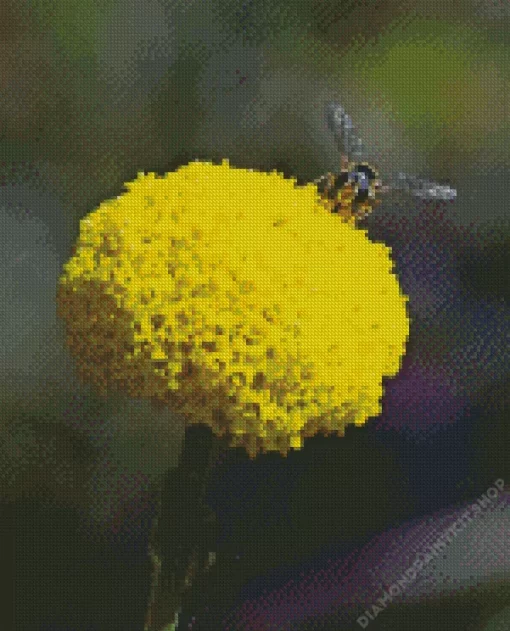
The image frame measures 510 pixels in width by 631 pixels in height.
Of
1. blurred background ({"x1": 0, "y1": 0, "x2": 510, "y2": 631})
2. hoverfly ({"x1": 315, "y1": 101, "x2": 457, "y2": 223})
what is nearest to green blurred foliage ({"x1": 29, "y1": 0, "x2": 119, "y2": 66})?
blurred background ({"x1": 0, "y1": 0, "x2": 510, "y2": 631})

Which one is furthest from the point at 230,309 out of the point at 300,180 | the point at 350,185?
the point at 300,180

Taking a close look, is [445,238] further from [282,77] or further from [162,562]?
[162,562]

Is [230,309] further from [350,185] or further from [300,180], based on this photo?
[300,180]

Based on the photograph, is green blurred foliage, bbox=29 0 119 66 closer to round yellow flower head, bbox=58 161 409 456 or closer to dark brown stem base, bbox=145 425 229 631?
round yellow flower head, bbox=58 161 409 456

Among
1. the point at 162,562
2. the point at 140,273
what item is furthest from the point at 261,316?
the point at 162,562

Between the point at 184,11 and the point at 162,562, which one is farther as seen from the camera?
the point at 184,11

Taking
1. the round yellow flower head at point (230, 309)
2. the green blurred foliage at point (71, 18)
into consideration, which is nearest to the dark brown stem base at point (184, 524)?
the round yellow flower head at point (230, 309)
